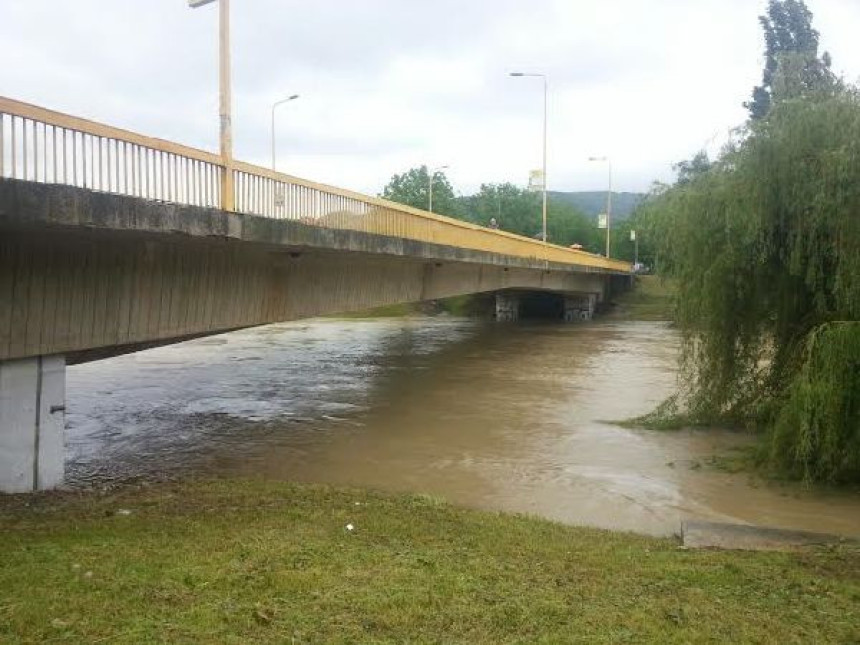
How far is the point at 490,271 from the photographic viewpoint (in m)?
32.2

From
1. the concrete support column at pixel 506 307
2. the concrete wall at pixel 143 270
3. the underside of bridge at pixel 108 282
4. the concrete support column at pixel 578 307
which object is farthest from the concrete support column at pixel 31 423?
the concrete support column at pixel 578 307

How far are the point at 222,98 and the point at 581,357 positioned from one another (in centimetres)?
2165

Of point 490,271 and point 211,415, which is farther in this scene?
point 490,271

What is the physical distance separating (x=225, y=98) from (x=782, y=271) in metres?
8.49

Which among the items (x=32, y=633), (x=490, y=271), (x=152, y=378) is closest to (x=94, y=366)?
(x=152, y=378)

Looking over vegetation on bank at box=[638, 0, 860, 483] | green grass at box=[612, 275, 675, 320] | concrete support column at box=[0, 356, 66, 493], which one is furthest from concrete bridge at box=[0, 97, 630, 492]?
green grass at box=[612, 275, 675, 320]

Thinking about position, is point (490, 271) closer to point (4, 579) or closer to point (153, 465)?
point (153, 465)

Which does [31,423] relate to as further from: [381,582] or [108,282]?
[381,582]

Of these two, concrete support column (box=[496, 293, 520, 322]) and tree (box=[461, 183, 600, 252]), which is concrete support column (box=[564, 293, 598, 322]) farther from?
tree (box=[461, 183, 600, 252])

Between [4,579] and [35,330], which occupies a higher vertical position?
[35,330]

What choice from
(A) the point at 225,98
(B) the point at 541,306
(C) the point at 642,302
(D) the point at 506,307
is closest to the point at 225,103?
(A) the point at 225,98

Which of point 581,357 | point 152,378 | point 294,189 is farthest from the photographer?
point 581,357

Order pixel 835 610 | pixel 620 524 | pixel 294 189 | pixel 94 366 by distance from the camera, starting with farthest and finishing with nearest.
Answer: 1. pixel 94 366
2. pixel 294 189
3. pixel 620 524
4. pixel 835 610

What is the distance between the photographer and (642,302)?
201 ft
